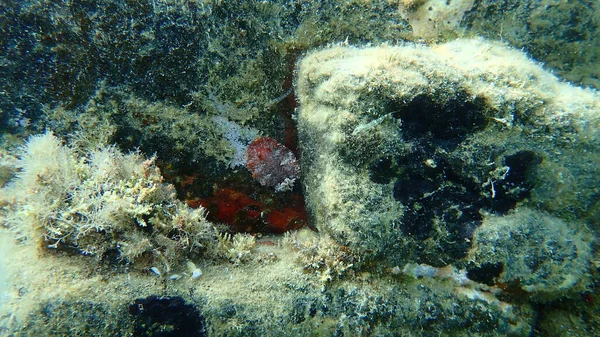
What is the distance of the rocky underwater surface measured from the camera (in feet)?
8.70

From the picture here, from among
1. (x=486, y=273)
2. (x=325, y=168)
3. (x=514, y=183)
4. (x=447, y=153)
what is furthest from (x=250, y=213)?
(x=514, y=183)


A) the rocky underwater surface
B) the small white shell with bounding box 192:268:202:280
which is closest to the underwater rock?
the rocky underwater surface

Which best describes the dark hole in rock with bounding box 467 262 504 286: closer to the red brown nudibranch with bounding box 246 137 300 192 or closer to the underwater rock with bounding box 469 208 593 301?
the underwater rock with bounding box 469 208 593 301

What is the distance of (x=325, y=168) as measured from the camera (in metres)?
3.07

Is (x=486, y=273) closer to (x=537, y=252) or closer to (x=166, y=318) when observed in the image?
(x=537, y=252)

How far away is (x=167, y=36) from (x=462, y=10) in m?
3.03

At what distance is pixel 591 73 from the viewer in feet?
11.1

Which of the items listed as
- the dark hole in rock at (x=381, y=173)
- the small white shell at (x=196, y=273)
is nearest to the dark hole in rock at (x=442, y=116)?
the dark hole in rock at (x=381, y=173)

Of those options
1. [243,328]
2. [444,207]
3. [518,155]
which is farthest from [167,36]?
[518,155]

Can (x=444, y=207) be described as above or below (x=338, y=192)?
below

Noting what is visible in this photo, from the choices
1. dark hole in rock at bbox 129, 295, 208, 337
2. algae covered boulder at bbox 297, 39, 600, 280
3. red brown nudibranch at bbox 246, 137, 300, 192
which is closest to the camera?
dark hole in rock at bbox 129, 295, 208, 337

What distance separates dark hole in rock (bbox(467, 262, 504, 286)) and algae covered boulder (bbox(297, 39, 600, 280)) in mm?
79

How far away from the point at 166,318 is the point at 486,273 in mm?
2700

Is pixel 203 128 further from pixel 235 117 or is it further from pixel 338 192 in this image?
pixel 338 192
